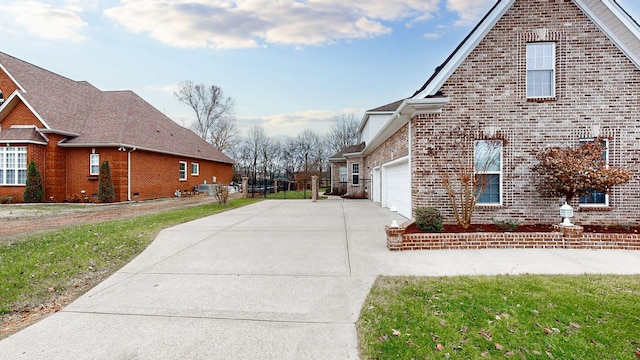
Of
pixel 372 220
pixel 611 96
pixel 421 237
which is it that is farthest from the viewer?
pixel 372 220

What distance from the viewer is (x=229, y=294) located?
4254 millimetres

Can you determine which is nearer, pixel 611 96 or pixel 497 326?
pixel 497 326

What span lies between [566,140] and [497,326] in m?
7.72

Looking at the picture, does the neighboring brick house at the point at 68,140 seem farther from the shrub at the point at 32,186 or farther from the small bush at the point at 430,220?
the small bush at the point at 430,220

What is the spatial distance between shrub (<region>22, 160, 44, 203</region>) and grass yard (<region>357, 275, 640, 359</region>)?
67.1 ft

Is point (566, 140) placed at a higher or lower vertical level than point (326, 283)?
higher

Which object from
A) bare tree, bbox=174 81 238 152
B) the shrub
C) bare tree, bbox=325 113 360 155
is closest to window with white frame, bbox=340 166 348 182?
the shrub

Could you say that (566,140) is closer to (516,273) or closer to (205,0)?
(516,273)

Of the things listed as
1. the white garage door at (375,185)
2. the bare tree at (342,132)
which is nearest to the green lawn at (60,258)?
the white garage door at (375,185)

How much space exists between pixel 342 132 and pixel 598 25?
138 ft

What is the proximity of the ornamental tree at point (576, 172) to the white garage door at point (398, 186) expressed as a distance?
3.61 metres

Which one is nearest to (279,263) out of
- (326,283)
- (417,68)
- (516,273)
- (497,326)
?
(326,283)

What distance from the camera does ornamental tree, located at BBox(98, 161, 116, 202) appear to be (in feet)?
54.2

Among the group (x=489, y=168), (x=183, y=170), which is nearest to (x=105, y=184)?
(x=183, y=170)
